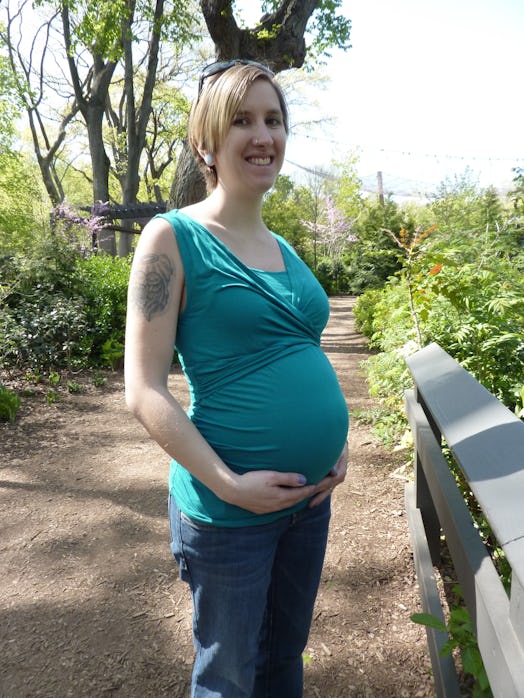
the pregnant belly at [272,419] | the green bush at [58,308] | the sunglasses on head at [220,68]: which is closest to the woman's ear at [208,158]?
the sunglasses on head at [220,68]

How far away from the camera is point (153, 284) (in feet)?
3.84

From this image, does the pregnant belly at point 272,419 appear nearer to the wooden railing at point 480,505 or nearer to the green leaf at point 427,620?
the wooden railing at point 480,505

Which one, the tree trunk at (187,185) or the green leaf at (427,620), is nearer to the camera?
the green leaf at (427,620)

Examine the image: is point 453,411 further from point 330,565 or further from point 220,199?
point 330,565

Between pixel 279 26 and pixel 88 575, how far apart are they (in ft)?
23.0

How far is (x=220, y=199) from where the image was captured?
1.38 m

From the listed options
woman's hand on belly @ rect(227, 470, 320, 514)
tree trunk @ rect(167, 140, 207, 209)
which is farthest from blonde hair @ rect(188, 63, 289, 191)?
tree trunk @ rect(167, 140, 207, 209)

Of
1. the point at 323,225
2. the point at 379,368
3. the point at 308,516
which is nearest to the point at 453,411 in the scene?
the point at 308,516

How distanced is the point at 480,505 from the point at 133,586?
2.47 metres

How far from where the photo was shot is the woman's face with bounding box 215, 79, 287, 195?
131 cm

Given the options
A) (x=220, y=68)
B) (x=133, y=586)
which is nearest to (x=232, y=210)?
(x=220, y=68)

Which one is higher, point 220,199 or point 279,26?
point 279,26

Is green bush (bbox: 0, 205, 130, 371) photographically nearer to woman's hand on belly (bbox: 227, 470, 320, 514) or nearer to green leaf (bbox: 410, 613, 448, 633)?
green leaf (bbox: 410, 613, 448, 633)

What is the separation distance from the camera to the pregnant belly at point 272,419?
1.25 metres
